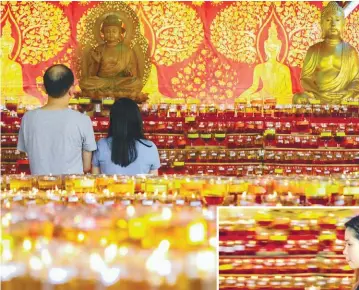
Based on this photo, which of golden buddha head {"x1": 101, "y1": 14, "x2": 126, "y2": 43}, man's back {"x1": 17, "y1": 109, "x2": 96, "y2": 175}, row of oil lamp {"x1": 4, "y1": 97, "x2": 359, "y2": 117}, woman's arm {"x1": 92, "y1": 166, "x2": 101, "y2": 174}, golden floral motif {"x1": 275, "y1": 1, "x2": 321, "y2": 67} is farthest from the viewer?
golden floral motif {"x1": 275, "y1": 1, "x2": 321, "y2": 67}

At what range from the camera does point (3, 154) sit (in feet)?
18.9

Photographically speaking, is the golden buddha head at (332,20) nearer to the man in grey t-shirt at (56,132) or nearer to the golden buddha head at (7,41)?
the golden buddha head at (7,41)

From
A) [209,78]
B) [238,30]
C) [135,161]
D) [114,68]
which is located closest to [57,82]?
[135,161]

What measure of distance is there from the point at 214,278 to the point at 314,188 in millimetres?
433

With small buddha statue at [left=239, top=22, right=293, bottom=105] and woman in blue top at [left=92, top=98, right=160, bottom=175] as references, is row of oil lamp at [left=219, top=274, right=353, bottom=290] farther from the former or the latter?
small buddha statue at [left=239, top=22, right=293, bottom=105]

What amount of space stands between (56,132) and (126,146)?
31 centimetres

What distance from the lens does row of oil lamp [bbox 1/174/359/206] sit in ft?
6.68

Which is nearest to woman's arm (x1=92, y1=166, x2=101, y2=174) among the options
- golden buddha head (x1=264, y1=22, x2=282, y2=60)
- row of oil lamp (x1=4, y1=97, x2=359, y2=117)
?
row of oil lamp (x1=4, y1=97, x2=359, y2=117)

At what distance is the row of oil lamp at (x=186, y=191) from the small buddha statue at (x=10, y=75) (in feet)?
14.2

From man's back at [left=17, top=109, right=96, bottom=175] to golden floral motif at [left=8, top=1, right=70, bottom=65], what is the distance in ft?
12.9

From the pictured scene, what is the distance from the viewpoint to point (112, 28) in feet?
21.3

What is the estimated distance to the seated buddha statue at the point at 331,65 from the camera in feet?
21.6

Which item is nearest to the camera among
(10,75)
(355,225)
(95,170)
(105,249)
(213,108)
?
(355,225)

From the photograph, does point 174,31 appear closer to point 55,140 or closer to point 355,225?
point 55,140
